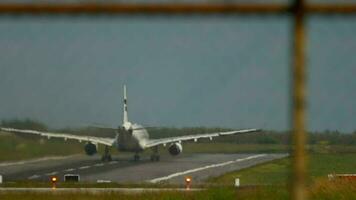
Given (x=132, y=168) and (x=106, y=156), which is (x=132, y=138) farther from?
(x=132, y=168)

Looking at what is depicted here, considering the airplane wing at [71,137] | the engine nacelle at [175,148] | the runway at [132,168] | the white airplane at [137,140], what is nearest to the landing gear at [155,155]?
the white airplane at [137,140]

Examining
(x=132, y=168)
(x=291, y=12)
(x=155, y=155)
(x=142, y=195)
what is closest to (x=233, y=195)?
(x=142, y=195)

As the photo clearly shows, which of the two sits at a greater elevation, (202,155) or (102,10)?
(202,155)

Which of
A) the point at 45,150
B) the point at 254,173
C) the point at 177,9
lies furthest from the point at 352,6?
the point at 254,173

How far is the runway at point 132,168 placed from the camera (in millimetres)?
50531

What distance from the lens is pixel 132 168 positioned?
199 feet

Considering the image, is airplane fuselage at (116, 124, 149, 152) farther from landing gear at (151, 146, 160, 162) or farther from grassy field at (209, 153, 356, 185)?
grassy field at (209, 153, 356, 185)

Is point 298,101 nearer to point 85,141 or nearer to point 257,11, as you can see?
point 257,11

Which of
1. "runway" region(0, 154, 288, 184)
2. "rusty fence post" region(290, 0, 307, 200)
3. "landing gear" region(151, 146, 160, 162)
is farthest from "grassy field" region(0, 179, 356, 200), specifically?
"landing gear" region(151, 146, 160, 162)

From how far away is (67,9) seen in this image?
315 cm

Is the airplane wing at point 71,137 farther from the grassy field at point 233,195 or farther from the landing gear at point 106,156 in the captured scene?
the grassy field at point 233,195

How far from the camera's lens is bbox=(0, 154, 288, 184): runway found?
50.5 meters

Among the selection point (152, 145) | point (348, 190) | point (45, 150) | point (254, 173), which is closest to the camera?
point (348, 190)

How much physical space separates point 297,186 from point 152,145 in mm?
63113
